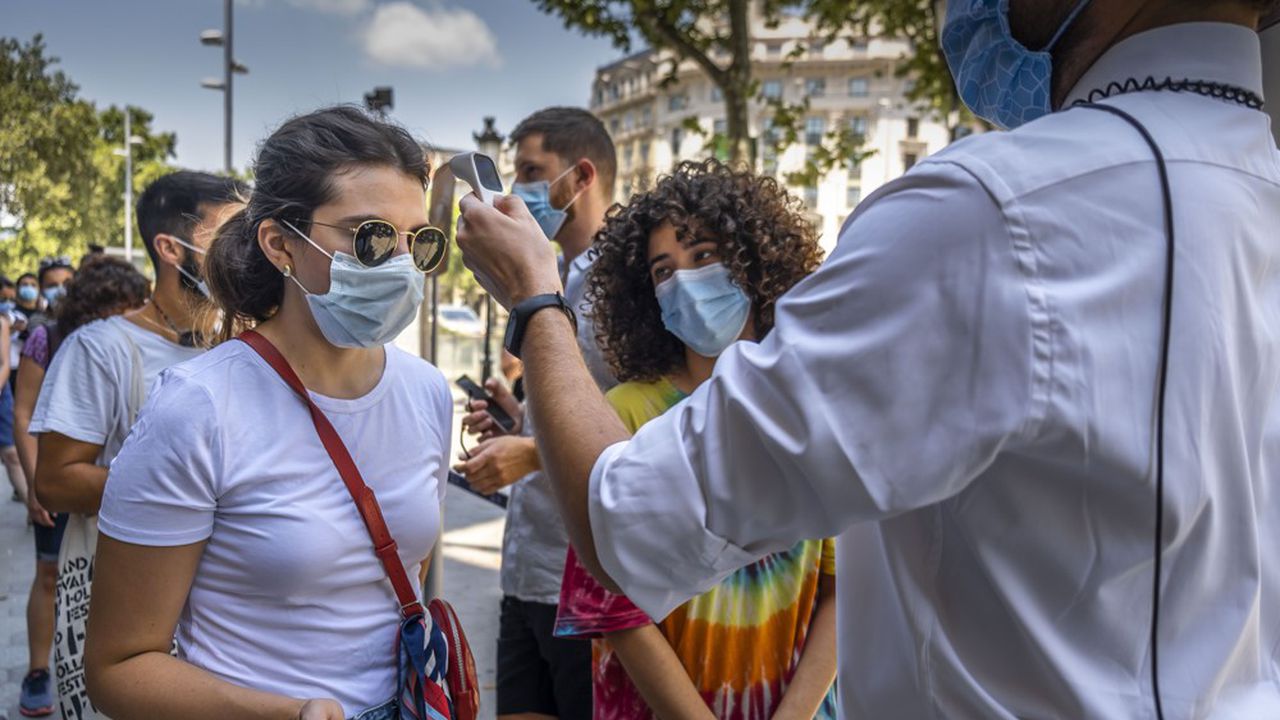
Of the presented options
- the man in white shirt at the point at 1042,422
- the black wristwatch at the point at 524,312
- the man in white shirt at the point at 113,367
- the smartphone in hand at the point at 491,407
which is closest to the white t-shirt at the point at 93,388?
the man in white shirt at the point at 113,367

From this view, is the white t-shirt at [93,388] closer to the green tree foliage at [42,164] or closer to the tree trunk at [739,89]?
the tree trunk at [739,89]

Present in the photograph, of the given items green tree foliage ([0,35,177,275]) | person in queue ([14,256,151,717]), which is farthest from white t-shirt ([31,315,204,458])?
green tree foliage ([0,35,177,275])

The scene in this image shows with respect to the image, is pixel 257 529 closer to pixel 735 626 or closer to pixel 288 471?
pixel 288 471

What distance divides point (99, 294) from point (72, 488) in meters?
1.29

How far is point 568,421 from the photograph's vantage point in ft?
3.95

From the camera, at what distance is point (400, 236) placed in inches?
86.6

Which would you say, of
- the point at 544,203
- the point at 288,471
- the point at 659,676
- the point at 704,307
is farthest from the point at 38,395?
the point at 659,676

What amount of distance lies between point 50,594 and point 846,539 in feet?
14.6

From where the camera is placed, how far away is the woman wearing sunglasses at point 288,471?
174cm

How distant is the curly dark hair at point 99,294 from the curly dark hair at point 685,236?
2.49 m

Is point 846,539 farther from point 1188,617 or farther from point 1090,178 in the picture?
point 1090,178

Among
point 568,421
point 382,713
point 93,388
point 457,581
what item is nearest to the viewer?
point 568,421

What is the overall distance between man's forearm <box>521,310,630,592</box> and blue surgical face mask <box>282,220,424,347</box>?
2.90 feet

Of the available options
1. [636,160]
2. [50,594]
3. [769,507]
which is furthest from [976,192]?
[636,160]
